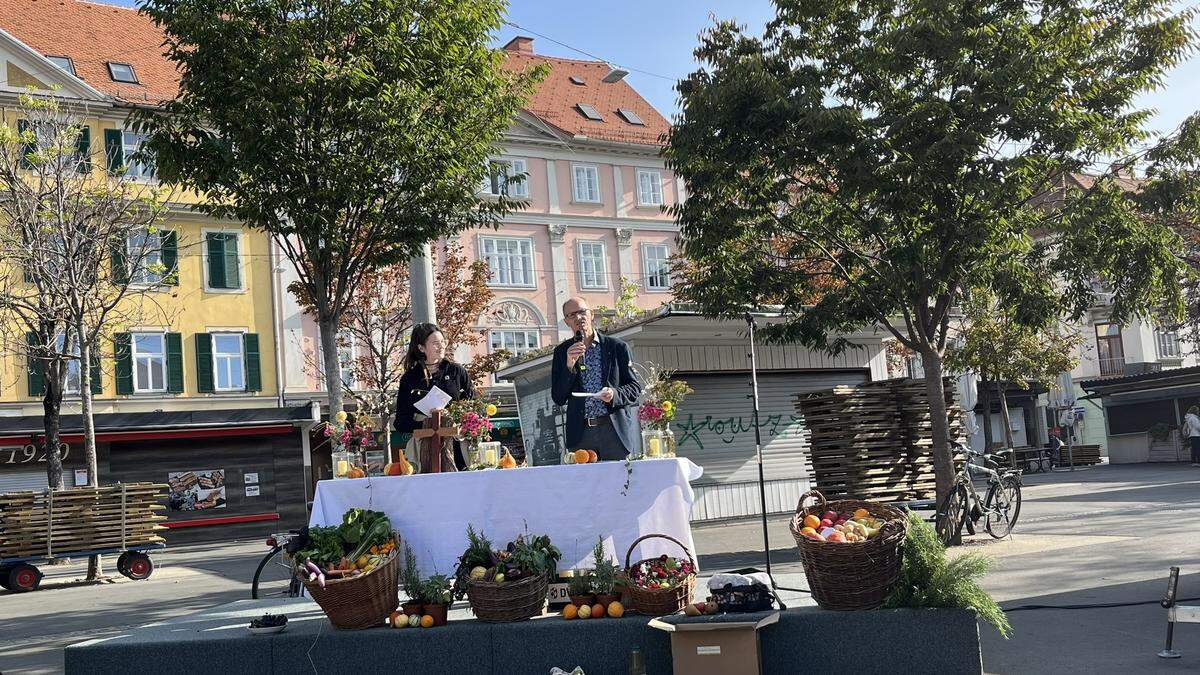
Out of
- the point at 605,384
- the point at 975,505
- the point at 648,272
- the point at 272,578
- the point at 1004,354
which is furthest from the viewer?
the point at 648,272

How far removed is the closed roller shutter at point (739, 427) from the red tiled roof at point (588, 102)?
2197 cm

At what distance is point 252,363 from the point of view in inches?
1309

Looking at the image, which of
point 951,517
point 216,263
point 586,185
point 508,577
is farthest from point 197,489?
point 508,577

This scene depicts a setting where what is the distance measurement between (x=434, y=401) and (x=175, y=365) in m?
26.6

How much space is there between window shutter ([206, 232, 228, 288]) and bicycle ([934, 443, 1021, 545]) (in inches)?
1003

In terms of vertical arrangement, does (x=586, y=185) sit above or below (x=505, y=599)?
above

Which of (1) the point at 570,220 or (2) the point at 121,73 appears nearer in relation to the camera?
(2) the point at 121,73

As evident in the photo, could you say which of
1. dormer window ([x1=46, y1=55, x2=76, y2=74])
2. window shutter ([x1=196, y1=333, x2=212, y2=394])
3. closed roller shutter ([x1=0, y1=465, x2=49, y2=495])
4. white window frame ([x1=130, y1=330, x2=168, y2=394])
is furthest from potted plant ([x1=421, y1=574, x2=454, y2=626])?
dormer window ([x1=46, y1=55, x2=76, y2=74])

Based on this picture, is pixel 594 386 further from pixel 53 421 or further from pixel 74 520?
pixel 53 421

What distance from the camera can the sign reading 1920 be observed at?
28.6 m

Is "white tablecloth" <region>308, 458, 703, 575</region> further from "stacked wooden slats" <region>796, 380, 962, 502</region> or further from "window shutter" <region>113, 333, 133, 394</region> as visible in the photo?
"window shutter" <region>113, 333, 133, 394</region>

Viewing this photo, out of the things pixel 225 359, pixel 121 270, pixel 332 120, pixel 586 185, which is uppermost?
pixel 586 185

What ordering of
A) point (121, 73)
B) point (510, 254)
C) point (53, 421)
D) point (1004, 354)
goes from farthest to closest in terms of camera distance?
1. point (510, 254)
2. point (121, 73)
3. point (1004, 354)
4. point (53, 421)

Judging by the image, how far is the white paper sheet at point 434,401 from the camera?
7594 mm
